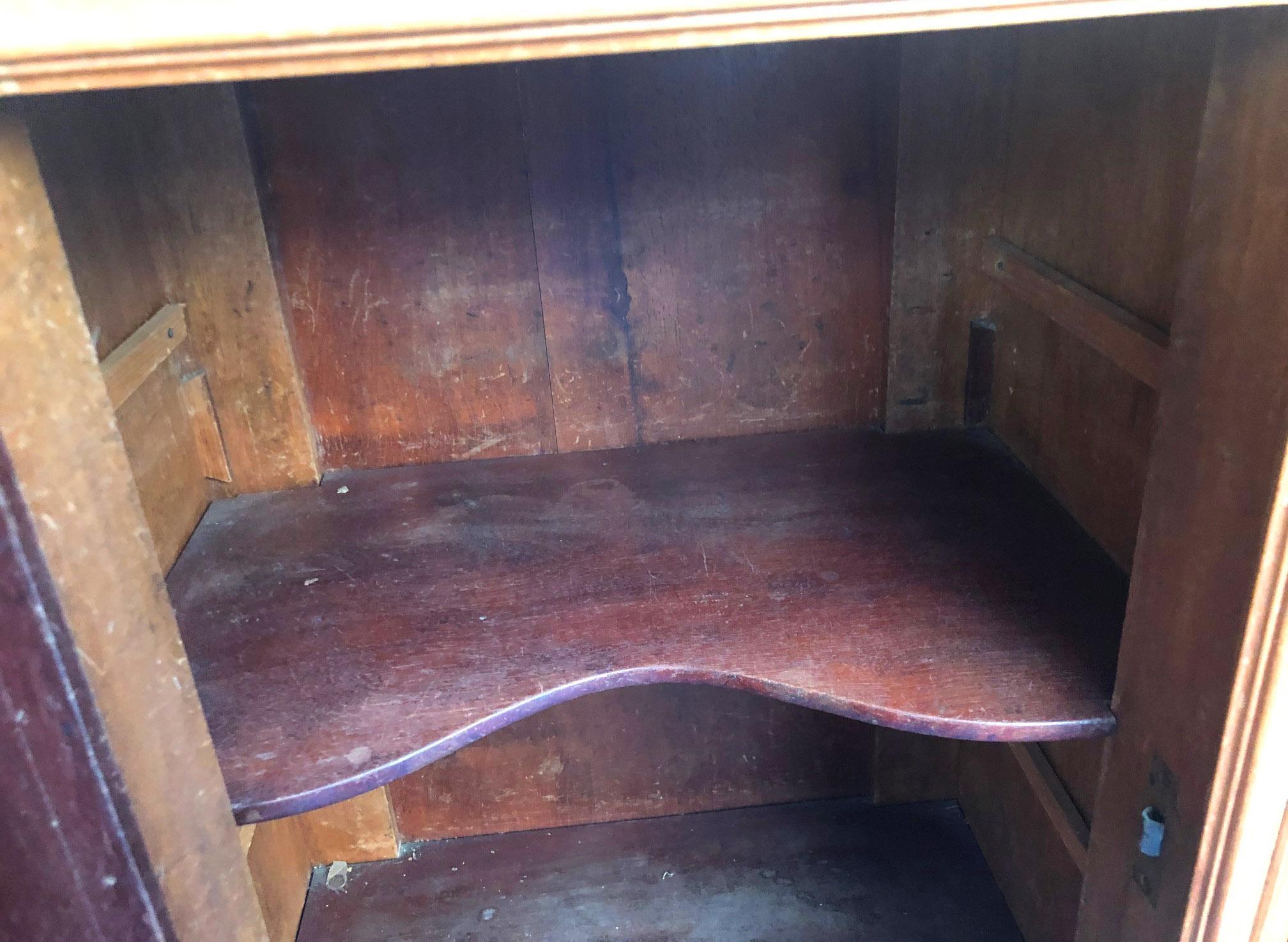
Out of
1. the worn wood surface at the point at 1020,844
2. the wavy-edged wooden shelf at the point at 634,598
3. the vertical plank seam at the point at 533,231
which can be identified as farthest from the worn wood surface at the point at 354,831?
the worn wood surface at the point at 1020,844

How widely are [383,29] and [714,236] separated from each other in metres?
0.64

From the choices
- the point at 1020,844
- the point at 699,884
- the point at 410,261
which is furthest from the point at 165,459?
the point at 1020,844

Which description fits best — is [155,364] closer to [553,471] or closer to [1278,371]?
[553,471]

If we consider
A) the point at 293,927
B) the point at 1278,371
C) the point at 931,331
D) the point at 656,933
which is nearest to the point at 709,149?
the point at 931,331

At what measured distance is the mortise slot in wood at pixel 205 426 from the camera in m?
1.06

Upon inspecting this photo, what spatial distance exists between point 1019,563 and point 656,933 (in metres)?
0.66

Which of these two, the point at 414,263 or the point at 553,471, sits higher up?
the point at 414,263

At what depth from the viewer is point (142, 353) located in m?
0.93

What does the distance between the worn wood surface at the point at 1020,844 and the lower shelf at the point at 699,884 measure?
0.03 metres

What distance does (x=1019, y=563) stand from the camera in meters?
0.91

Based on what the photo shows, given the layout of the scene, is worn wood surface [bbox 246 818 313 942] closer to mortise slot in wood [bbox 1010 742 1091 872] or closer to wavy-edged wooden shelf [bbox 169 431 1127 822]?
wavy-edged wooden shelf [bbox 169 431 1127 822]

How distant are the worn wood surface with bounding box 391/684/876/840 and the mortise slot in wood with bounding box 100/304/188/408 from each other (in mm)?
629

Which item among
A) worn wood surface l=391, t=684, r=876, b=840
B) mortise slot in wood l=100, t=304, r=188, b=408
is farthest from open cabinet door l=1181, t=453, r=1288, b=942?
mortise slot in wood l=100, t=304, r=188, b=408

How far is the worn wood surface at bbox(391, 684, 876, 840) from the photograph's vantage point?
1.29m
